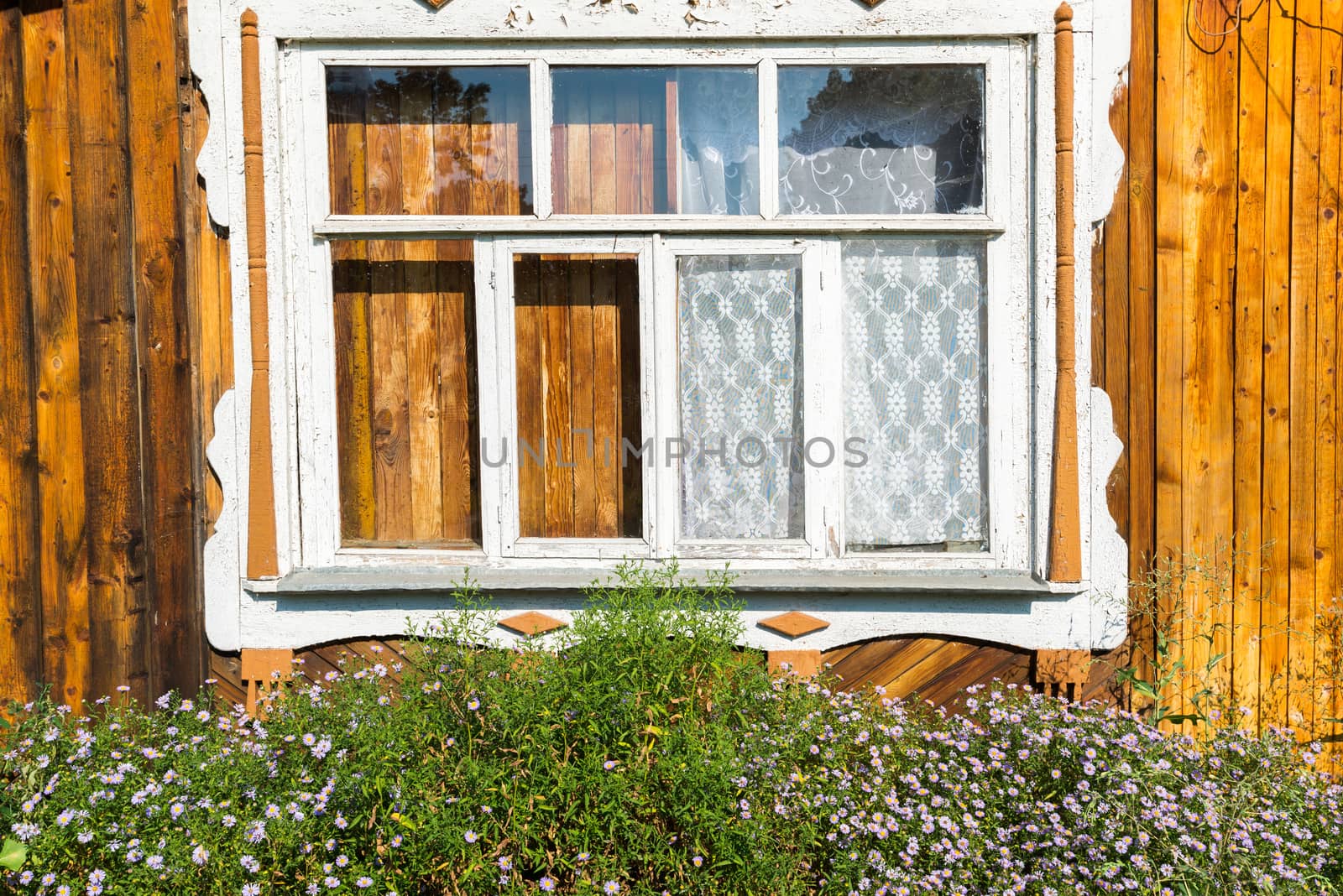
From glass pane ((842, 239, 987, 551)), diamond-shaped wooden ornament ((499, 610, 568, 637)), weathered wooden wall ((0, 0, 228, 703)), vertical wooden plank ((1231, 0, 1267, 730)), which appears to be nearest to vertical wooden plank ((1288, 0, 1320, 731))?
vertical wooden plank ((1231, 0, 1267, 730))

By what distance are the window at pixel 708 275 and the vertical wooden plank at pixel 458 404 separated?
2 cm

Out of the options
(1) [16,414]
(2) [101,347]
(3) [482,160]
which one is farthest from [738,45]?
(1) [16,414]

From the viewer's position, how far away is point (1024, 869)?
7.61ft

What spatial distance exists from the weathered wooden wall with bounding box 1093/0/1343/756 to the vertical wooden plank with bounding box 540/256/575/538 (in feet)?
5.70

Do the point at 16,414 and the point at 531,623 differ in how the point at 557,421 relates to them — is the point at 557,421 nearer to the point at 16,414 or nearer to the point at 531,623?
the point at 531,623

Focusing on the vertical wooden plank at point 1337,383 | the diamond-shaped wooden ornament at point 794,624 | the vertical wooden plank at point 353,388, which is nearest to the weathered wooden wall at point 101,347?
the vertical wooden plank at point 353,388

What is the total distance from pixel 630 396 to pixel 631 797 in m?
1.32

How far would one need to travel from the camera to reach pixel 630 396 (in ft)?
9.74

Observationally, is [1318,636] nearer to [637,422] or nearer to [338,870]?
[637,422]

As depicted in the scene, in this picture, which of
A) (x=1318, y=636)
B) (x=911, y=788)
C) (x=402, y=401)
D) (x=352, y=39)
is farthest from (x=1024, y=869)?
(x=352, y=39)

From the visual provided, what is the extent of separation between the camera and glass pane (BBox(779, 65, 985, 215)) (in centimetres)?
288

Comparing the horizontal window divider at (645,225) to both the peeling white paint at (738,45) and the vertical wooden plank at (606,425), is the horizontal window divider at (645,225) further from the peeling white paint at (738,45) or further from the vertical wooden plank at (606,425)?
the vertical wooden plank at (606,425)

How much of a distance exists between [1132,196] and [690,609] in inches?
76.4

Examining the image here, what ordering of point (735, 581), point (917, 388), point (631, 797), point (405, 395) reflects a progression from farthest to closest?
point (405, 395)
point (917, 388)
point (735, 581)
point (631, 797)
